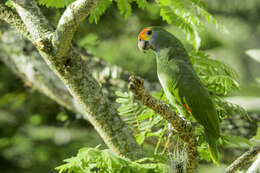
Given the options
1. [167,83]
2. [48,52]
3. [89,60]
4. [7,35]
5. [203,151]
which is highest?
[7,35]

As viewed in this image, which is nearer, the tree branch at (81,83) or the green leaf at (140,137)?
the tree branch at (81,83)

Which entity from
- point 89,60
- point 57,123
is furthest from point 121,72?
point 57,123

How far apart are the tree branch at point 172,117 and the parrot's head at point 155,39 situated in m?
0.73

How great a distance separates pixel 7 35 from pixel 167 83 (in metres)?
1.84

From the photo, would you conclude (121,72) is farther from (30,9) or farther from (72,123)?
(30,9)

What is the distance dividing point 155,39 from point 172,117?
82 cm

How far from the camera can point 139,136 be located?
5.75 feet

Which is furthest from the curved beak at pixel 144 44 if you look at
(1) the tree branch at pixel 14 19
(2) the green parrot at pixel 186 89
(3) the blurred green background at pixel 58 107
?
(3) the blurred green background at pixel 58 107

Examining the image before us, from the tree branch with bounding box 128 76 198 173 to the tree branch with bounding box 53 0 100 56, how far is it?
19.0 inches

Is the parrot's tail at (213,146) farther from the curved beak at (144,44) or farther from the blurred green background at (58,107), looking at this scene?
the blurred green background at (58,107)

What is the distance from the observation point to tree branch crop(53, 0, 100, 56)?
1395 mm

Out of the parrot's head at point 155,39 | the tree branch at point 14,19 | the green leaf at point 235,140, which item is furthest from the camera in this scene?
the parrot's head at point 155,39

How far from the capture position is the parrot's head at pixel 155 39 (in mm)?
1942

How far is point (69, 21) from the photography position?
143 centimetres
